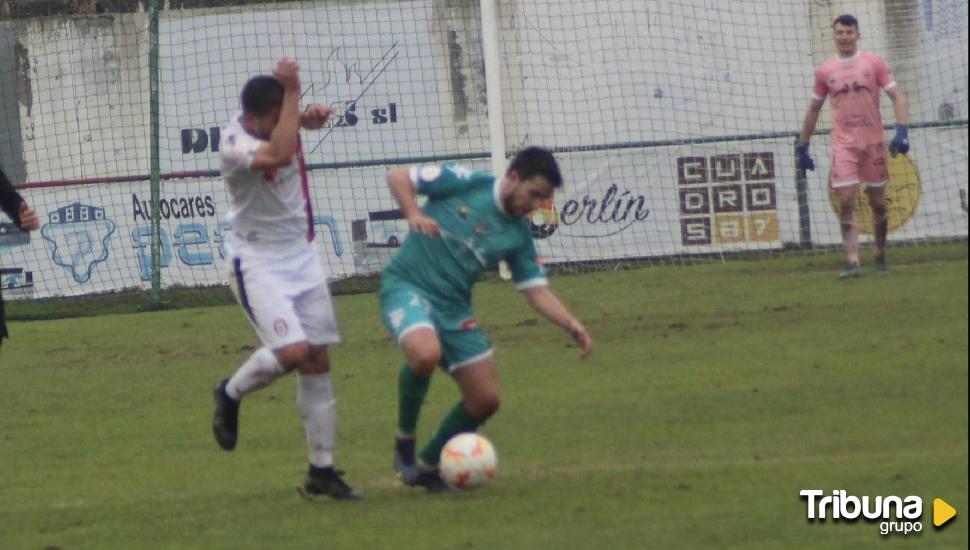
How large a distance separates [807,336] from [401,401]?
4308 mm

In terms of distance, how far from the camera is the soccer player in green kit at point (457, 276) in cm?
687

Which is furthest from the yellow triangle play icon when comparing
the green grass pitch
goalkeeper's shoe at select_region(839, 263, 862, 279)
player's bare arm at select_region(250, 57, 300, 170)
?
goalkeeper's shoe at select_region(839, 263, 862, 279)

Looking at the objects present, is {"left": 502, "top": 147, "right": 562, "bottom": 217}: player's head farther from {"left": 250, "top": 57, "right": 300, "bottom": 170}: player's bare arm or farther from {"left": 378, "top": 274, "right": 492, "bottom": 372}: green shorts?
{"left": 250, "top": 57, "right": 300, "bottom": 170}: player's bare arm

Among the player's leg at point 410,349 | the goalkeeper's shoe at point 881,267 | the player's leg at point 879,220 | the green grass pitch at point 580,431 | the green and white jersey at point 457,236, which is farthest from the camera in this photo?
the player's leg at point 879,220

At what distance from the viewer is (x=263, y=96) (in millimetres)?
6910

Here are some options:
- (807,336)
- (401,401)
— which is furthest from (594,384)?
(401,401)

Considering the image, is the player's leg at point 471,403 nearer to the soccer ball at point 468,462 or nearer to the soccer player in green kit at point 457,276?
the soccer player in green kit at point 457,276

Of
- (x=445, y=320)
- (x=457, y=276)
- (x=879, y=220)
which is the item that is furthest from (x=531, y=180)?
(x=879, y=220)

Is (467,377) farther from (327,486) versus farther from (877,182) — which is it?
(877,182)

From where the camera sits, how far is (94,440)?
8992 millimetres

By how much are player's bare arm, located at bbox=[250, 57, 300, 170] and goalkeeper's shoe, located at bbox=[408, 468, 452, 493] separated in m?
1.48

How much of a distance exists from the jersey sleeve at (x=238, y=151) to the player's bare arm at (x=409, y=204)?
587mm

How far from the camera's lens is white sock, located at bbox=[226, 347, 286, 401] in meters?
6.97

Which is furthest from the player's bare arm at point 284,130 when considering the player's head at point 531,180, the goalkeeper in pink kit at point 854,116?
the goalkeeper in pink kit at point 854,116
